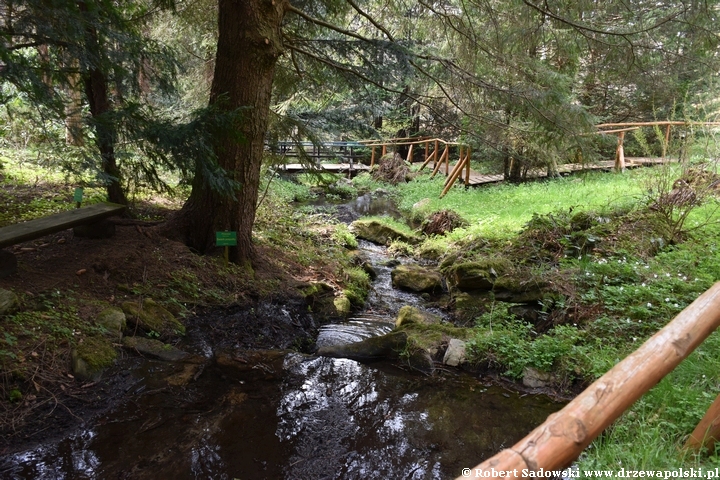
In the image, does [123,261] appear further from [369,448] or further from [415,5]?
[415,5]

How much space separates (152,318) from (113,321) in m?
0.42

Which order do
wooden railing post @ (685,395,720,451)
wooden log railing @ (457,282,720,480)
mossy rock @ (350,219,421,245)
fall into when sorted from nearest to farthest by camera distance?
1. wooden log railing @ (457,282,720,480)
2. wooden railing post @ (685,395,720,451)
3. mossy rock @ (350,219,421,245)

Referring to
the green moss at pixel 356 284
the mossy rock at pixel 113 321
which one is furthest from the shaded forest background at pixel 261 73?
the green moss at pixel 356 284

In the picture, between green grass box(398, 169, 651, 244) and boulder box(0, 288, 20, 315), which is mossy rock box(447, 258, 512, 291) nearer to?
green grass box(398, 169, 651, 244)

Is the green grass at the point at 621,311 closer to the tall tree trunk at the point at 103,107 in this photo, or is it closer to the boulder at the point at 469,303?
the boulder at the point at 469,303

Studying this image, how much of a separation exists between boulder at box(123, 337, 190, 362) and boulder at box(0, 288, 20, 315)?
911 millimetres

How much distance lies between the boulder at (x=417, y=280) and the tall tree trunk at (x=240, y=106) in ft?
9.18

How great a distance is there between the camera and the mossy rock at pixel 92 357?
3682mm

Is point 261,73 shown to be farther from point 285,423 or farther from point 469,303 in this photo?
point 469,303

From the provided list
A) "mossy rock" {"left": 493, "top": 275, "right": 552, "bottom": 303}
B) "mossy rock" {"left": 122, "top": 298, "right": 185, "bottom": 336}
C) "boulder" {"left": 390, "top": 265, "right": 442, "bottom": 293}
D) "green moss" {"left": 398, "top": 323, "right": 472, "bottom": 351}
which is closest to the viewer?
"mossy rock" {"left": 122, "top": 298, "right": 185, "bottom": 336}

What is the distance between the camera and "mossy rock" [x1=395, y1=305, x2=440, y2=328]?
579 cm

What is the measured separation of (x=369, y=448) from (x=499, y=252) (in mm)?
4971

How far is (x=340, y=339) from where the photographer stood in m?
5.45

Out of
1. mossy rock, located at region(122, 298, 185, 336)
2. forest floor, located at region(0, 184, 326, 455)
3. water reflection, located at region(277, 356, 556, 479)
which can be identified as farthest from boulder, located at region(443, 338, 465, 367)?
mossy rock, located at region(122, 298, 185, 336)
